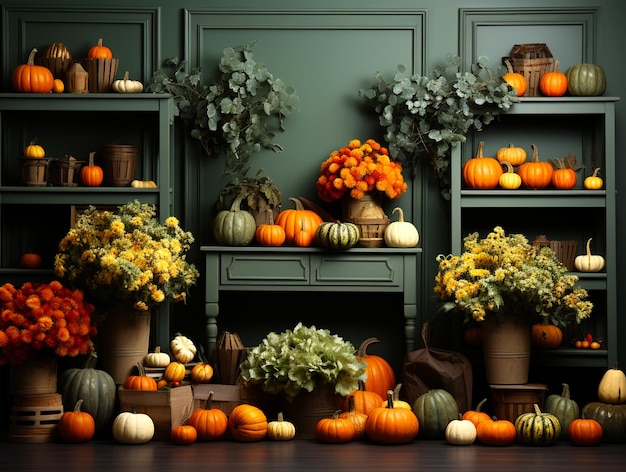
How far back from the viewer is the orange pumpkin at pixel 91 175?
582cm

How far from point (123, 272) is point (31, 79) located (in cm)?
144

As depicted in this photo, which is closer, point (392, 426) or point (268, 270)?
point (392, 426)

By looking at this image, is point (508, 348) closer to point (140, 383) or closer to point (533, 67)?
point (533, 67)

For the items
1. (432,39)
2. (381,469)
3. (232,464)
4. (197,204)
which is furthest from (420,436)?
(432,39)

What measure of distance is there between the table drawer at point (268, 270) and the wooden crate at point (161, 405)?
0.91m

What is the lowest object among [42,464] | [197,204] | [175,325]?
[42,464]

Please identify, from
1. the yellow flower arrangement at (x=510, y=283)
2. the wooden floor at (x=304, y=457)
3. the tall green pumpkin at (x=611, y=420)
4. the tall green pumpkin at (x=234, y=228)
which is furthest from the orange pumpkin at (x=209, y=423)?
the tall green pumpkin at (x=611, y=420)

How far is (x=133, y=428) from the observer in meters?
4.85

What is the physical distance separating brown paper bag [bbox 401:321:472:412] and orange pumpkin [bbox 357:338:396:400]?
14 centimetres

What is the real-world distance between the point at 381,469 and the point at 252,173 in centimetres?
246

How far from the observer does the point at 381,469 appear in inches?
171

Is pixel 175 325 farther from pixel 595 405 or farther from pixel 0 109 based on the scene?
pixel 595 405

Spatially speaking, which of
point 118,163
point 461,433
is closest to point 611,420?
point 461,433

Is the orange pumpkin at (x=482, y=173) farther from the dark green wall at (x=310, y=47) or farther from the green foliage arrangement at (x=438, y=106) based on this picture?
the dark green wall at (x=310, y=47)
